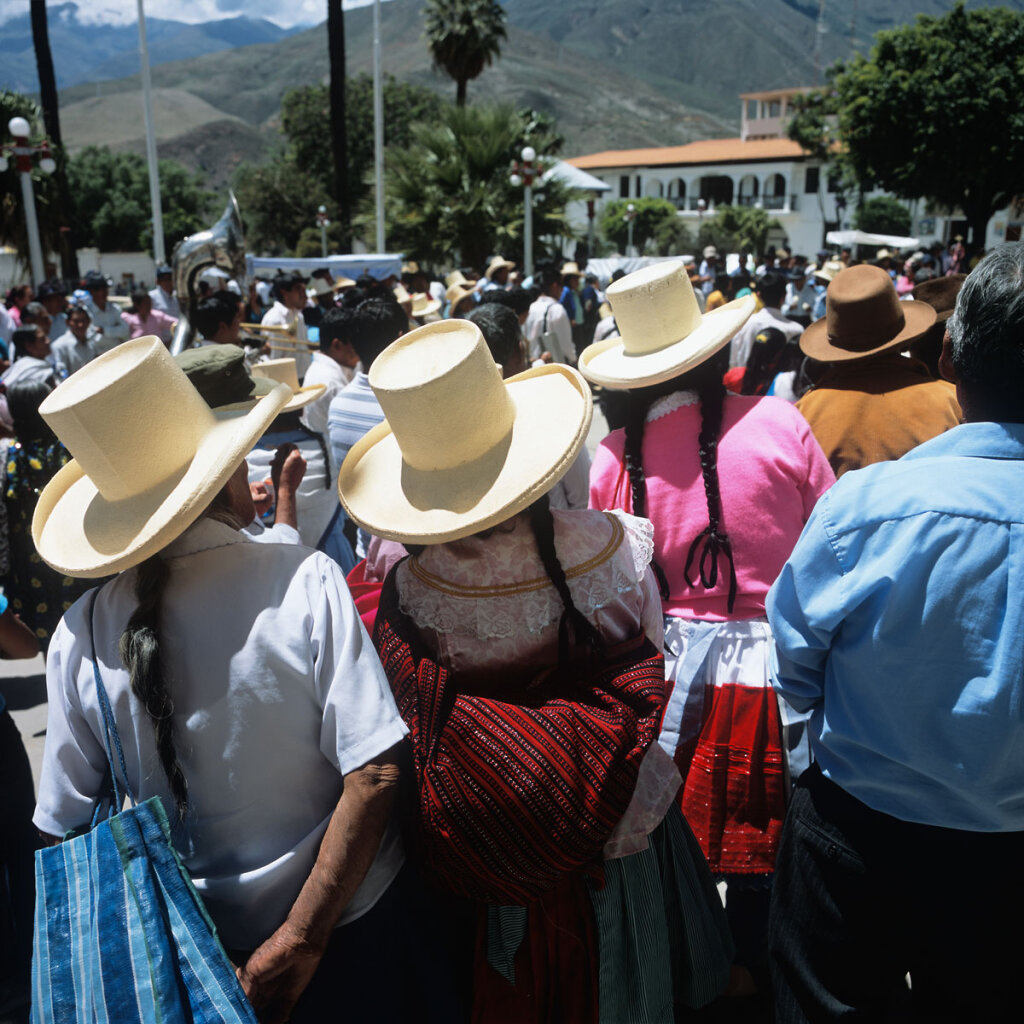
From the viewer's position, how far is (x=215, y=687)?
1669 millimetres

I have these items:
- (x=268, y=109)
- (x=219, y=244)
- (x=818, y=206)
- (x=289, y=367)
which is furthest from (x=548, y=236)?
(x=268, y=109)

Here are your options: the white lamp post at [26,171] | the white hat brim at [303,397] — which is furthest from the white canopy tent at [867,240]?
the white hat brim at [303,397]

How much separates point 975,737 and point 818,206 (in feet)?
215

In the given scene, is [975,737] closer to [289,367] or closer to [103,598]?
[103,598]


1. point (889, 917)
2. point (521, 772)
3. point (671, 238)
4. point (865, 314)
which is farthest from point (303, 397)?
point (671, 238)

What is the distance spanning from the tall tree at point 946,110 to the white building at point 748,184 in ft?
81.8

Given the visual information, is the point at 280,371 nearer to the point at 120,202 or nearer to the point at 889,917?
the point at 889,917

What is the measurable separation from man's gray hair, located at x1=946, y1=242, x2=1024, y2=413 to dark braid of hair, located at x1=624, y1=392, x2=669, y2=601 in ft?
3.47

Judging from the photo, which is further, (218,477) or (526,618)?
(526,618)

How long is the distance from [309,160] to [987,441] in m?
61.1

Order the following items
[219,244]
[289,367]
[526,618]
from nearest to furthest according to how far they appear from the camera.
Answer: [526,618] < [289,367] < [219,244]

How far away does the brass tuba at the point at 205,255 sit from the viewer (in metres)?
8.23

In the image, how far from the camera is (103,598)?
174cm

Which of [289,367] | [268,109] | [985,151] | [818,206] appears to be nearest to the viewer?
[289,367]
